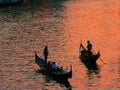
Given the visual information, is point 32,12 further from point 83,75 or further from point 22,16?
point 83,75

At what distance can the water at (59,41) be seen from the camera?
216 ft

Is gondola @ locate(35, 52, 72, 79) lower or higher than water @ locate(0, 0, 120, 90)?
higher

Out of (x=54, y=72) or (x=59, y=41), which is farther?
(x=59, y=41)

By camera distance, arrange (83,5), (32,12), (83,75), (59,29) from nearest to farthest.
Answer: (83,75), (59,29), (32,12), (83,5)

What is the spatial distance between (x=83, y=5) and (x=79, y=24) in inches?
1719

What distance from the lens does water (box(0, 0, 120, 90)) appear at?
65750mm

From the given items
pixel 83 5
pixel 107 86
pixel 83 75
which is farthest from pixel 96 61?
pixel 83 5

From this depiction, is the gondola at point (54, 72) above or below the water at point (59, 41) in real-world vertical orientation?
above

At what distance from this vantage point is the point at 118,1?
177 metres

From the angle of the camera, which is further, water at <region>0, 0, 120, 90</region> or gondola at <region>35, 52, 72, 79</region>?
water at <region>0, 0, 120, 90</region>

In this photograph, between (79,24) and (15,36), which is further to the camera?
(79,24)

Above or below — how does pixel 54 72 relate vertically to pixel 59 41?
above

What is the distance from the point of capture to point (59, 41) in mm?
93938

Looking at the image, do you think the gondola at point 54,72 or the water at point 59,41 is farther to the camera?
the water at point 59,41
